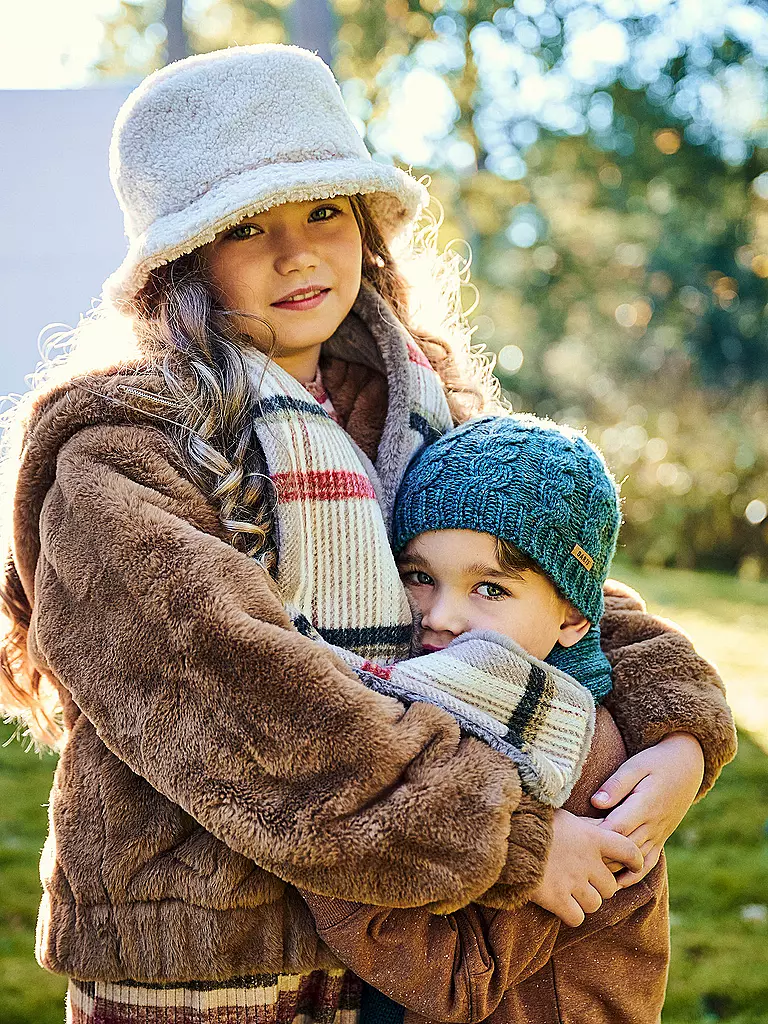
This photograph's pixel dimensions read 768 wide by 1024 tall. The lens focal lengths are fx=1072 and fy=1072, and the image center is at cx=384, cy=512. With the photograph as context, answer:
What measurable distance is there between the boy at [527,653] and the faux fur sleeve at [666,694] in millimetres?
49

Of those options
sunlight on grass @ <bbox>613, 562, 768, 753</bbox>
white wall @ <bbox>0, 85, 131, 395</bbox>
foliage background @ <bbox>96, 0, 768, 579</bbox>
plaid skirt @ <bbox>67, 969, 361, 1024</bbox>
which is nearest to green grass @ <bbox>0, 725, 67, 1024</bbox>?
plaid skirt @ <bbox>67, 969, 361, 1024</bbox>

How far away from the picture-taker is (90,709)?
1.57 metres

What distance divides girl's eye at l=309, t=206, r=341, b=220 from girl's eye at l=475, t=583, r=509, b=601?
786 millimetres

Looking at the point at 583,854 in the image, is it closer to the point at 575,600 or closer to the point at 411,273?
the point at 575,600

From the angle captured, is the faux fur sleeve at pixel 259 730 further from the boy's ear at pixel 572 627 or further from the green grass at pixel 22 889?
the green grass at pixel 22 889

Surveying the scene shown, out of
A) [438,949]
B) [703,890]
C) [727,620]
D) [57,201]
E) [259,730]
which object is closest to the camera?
[259,730]

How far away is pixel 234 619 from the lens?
1.52 metres

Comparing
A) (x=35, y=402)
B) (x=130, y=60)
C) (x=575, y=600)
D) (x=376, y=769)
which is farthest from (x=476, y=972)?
(x=130, y=60)

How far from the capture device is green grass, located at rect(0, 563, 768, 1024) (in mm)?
3199

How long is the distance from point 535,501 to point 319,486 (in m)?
0.37

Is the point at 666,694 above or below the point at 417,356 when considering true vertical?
below

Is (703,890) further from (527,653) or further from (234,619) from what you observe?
(234,619)

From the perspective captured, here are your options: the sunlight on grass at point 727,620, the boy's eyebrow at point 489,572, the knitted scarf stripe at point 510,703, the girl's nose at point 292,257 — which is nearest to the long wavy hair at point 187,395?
the girl's nose at point 292,257

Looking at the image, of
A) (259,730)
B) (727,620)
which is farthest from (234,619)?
(727,620)
